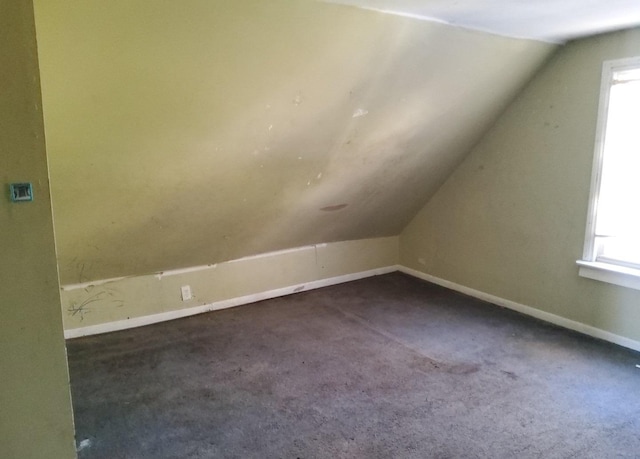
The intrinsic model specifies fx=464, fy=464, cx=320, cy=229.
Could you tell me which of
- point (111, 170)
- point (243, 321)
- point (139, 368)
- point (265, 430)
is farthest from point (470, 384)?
point (111, 170)

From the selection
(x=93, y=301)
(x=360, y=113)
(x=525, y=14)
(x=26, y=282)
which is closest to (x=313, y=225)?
(x=360, y=113)

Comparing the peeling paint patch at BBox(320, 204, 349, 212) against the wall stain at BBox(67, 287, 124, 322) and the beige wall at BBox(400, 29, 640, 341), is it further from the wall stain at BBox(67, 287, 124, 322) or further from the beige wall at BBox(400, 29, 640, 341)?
the wall stain at BBox(67, 287, 124, 322)

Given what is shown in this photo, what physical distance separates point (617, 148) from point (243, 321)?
281cm

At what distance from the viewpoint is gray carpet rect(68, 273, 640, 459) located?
2115mm

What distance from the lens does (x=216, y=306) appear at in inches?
147

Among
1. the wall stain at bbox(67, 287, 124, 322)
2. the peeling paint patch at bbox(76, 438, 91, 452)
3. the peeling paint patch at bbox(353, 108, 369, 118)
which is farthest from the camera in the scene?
the wall stain at bbox(67, 287, 124, 322)

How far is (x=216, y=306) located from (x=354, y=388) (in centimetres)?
157

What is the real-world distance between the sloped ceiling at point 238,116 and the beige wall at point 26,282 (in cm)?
31

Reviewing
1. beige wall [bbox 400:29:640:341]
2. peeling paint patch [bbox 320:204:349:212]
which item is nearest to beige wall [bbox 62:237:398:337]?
peeling paint patch [bbox 320:204:349:212]

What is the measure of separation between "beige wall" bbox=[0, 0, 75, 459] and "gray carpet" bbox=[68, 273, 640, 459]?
1.93ft

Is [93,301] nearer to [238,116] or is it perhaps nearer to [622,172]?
[238,116]

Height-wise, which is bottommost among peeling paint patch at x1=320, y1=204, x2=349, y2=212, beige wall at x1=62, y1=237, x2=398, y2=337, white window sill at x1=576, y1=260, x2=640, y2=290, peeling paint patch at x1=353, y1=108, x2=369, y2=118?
beige wall at x1=62, y1=237, x2=398, y2=337

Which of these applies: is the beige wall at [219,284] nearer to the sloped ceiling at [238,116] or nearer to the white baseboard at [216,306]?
the white baseboard at [216,306]

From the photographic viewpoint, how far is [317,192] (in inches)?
134
